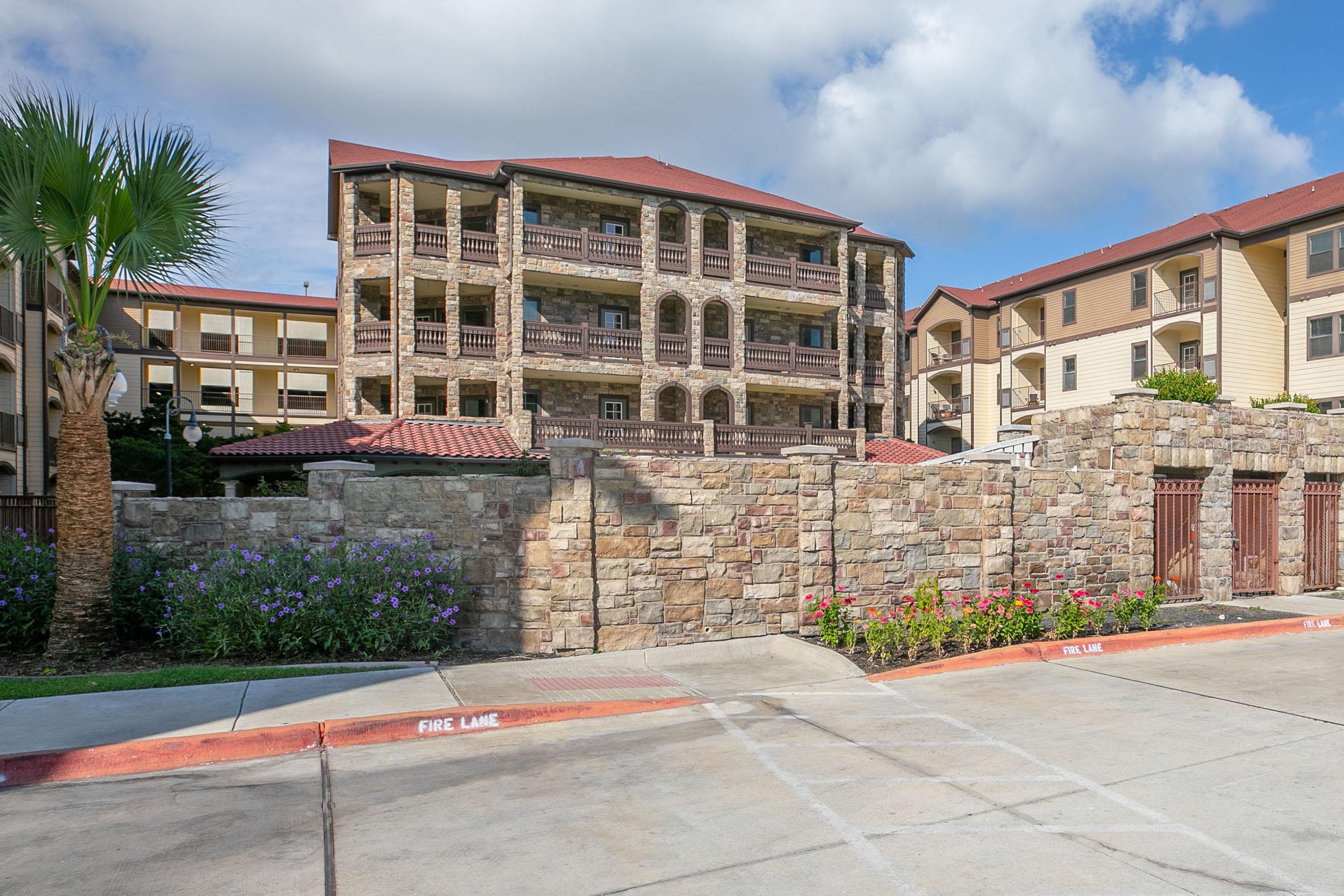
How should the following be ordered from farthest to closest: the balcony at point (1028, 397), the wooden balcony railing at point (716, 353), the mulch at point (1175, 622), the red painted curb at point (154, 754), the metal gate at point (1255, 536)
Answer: the balcony at point (1028, 397), the wooden balcony railing at point (716, 353), the metal gate at point (1255, 536), the mulch at point (1175, 622), the red painted curb at point (154, 754)

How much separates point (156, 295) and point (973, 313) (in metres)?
44.9

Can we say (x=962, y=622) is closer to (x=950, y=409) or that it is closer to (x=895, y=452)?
(x=895, y=452)

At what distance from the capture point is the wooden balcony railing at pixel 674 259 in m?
31.8

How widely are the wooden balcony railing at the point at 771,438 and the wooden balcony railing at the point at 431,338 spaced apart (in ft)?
31.9

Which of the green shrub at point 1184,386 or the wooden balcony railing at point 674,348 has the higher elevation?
the wooden balcony railing at point 674,348

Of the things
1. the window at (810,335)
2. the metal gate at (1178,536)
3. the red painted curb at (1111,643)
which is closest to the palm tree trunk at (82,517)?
the red painted curb at (1111,643)

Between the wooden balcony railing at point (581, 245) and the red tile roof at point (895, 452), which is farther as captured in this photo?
the red tile roof at point (895, 452)

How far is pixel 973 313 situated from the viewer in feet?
160

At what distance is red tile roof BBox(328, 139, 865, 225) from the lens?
2980cm

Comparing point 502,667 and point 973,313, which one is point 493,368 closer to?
point 502,667

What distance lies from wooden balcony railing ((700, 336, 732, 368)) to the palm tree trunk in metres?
23.3

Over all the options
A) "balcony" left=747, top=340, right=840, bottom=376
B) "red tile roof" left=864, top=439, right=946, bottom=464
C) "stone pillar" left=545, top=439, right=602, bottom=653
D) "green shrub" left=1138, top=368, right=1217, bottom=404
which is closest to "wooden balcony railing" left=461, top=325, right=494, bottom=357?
"balcony" left=747, top=340, right=840, bottom=376

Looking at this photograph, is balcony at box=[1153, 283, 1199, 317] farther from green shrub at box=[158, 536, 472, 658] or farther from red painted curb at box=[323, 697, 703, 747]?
red painted curb at box=[323, 697, 703, 747]

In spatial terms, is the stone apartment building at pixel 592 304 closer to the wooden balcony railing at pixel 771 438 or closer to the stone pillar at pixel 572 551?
the wooden balcony railing at pixel 771 438
